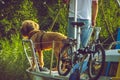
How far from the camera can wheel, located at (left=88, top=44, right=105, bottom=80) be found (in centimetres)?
674

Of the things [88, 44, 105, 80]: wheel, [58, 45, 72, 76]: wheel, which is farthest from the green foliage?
[88, 44, 105, 80]: wheel

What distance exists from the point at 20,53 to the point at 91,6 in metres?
4.77

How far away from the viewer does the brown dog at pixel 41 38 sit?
8.34 metres

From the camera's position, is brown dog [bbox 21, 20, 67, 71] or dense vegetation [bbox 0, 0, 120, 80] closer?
brown dog [bbox 21, 20, 67, 71]

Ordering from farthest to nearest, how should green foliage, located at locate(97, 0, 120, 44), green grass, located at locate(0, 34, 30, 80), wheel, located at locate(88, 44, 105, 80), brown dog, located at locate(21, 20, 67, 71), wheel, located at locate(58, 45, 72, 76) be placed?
green foliage, located at locate(97, 0, 120, 44), green grass, located at locate(0, 34, 30, 80), brown dog, located at locate(21, 20, 67, 71), wheel, located at locate(58, 45, 72, 76), wheel, located at locate(88, 44, 105, 80)

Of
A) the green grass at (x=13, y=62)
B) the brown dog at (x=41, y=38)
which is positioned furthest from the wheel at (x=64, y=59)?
the green grass at (x=13, y=62)

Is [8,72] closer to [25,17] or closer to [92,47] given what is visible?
[25,17]

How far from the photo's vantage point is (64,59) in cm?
762

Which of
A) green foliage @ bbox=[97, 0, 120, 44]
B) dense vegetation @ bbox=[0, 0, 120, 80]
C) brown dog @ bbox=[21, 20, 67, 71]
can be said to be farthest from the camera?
green foliage @ bbox=[97, 0, 120, 44]

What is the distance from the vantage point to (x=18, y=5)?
14867 millimetres

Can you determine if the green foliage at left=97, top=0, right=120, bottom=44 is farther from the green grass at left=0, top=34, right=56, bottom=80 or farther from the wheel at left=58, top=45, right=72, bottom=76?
the wheel at left=58, top=45, right=72, bottom=76

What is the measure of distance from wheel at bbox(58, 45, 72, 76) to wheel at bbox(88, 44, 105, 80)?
1.86 ft

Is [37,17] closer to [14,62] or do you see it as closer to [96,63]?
[14,62]

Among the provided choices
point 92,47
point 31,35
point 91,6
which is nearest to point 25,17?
point 31,35
